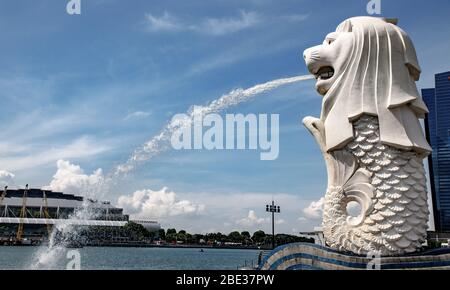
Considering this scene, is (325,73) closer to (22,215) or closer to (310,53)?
(310,53)

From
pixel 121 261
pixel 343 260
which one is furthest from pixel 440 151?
pixel 343 260

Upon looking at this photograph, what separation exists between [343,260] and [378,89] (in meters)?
5.20

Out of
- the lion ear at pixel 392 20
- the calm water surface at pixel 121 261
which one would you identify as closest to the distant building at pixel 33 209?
the calm water surface at pixel 121 261

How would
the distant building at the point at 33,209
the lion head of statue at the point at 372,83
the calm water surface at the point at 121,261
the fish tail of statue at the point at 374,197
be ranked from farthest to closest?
1. the distant building at the point at 33,209
2. the calm water surface at the point at 121,261
3. the lion head of statue at the point at 372,83
4. the fish tail of statue at the point at 374,197

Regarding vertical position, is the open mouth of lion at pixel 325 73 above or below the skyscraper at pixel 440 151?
below

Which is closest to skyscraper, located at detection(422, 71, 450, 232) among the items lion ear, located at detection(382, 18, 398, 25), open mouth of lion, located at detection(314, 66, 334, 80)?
lion ear, located at detection(382, 18, 398, 25)

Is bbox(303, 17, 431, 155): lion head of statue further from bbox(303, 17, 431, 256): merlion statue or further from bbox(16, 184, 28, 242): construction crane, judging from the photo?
bbox(16, 184, 28, 242): construction crane

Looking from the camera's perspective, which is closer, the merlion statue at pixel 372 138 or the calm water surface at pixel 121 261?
the merlion statue at pixel 372 138

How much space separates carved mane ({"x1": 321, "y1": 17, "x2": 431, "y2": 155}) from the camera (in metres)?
13.7

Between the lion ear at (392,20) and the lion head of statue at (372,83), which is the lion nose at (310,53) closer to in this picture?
the lion head of statue at (372,83)

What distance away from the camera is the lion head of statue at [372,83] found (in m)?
13.7

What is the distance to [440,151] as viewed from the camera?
256ft
